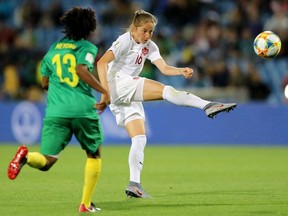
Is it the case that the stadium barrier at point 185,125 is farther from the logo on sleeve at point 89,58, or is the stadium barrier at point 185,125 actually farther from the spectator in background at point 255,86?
the logo on sleeve at point 89,58

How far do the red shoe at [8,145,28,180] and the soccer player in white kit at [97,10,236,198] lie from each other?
1.76 metres

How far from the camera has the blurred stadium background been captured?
19.3 m

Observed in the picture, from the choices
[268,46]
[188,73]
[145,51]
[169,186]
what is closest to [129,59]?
[145,51]

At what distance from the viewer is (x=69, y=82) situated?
25.5ft

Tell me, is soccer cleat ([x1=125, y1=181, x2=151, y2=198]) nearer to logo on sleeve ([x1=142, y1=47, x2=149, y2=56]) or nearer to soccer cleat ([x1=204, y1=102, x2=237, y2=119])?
soccer cleat ([x1=204, y1=102, x2=237, y2=119])

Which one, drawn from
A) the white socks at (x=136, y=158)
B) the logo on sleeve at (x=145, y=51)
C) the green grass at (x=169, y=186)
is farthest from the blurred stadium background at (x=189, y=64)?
the white socks at (x=136, y=158)

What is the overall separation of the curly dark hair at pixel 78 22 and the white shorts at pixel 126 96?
6.03 ft

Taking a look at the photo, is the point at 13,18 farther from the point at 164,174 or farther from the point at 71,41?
the point at 71,41

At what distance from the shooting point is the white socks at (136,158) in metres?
9.54

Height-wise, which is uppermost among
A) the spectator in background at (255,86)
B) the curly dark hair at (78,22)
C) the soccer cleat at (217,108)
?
the spectator in background at (255,86)

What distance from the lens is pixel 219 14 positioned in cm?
2223

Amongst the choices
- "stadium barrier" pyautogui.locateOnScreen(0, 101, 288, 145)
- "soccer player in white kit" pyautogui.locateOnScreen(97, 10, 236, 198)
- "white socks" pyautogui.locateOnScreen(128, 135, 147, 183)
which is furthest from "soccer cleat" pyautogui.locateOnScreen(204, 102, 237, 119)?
"stadium barrier" pyautogui.locateOnScreen(0, 101, 288, 145)

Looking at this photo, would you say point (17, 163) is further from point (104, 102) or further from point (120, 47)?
point (120, 47)

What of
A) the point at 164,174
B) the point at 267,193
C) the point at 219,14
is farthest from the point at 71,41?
the point at 219,14
